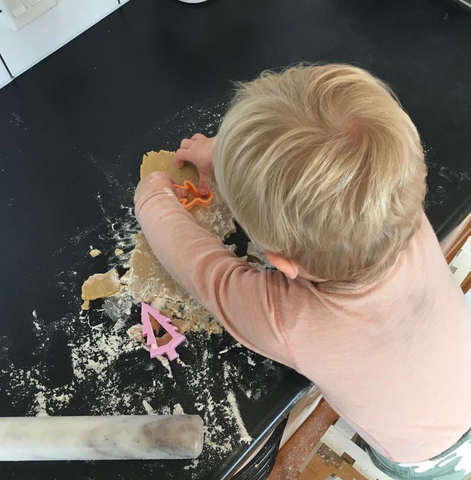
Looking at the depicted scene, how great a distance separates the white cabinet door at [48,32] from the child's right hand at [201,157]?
1.27 ft

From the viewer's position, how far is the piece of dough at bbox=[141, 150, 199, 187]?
86cm

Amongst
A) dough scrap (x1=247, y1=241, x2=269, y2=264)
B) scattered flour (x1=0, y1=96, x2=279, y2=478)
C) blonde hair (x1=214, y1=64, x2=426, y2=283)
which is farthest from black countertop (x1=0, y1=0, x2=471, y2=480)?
blonde hair (x1=214, y1=64, x2=426, y2=283)

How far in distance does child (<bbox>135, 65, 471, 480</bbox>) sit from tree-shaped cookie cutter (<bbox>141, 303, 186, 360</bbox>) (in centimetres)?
6

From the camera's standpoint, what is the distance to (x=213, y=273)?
699 mm

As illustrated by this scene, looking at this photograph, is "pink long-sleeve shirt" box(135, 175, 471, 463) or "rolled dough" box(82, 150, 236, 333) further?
"rolled dough" box(82, 150, 236, 333)

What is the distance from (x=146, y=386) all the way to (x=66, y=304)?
0.60ft

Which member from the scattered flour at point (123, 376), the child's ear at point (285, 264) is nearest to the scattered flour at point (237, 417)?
the scattered flour at point (123, 376)

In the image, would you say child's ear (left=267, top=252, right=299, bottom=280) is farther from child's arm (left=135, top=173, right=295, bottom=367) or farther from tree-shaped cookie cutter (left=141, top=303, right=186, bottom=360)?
tree-shaped cookie cutter (left=141, top=303, right=186, bottom=360)

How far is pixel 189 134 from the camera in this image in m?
0.90

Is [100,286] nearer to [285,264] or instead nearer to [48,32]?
[285,264]

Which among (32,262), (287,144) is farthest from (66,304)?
(287,144)

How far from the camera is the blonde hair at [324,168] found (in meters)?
0.50

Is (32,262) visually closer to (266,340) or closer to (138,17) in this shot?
(266,340)

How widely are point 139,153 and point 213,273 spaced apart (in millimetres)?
313
